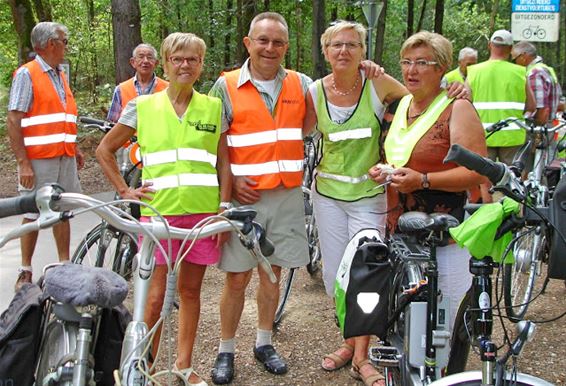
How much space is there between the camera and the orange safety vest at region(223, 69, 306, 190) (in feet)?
12.3

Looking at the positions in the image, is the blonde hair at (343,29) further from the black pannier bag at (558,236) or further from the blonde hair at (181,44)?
the black pannier bag at (558,236)

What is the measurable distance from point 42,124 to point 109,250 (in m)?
1.30

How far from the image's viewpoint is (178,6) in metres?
18.8

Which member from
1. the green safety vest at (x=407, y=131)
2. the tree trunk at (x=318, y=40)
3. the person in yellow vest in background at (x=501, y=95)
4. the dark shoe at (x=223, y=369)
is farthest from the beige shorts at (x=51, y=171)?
the tree trunk at (x=318, y=40)

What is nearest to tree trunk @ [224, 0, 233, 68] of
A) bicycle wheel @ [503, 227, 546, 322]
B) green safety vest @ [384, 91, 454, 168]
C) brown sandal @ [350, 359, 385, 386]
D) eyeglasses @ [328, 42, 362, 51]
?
bicycle wheel @ [503, 227, 546, 322]

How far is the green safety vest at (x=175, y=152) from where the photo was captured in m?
3.48

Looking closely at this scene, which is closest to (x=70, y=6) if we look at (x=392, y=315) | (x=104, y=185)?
(x=104, y=185)

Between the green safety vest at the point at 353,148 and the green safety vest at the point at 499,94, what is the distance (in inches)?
151

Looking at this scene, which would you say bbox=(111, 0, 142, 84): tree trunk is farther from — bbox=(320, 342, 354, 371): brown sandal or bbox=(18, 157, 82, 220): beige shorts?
bbox=(320, 342, 354, 371): brown sandal

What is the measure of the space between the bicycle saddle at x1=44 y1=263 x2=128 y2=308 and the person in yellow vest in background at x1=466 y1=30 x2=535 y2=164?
18.8ft

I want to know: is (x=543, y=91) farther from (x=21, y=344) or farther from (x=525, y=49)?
(x=21, y=344)

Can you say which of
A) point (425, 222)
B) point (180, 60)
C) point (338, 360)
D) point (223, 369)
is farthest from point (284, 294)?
point (425, 222)

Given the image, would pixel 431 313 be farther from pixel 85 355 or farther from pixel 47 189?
pixel 47 189

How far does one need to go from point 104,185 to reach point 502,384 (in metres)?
9.62
